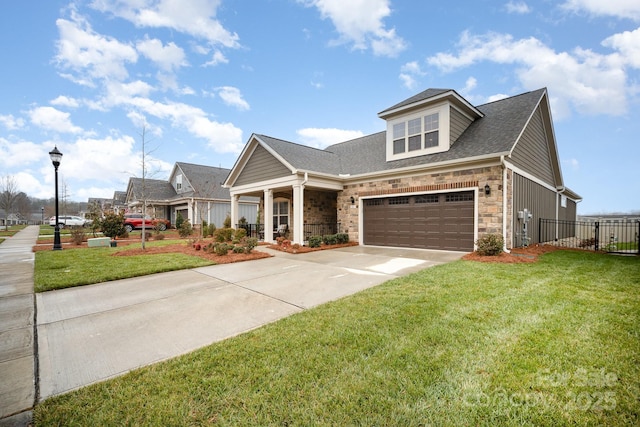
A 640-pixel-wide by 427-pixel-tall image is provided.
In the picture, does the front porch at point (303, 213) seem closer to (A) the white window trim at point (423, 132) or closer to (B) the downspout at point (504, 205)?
(A) the white window trim at point (423, 132)

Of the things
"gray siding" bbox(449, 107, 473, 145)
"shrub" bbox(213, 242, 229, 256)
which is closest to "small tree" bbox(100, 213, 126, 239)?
"shrub" bbox(213, 242, 229, 256)

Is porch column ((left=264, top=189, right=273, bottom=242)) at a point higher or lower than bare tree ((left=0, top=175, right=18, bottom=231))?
lower

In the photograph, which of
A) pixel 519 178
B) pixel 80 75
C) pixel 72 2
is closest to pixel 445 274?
pixel 519 178

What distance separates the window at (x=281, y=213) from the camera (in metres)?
15.9

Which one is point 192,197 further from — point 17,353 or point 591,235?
point 591,235

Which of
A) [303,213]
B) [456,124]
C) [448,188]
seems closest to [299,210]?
[303,213]

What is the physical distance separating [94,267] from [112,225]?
9586mm

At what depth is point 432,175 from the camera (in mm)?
10539

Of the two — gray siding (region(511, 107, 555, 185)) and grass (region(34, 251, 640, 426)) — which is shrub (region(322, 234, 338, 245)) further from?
grass (region(34, 251, 640, 426))

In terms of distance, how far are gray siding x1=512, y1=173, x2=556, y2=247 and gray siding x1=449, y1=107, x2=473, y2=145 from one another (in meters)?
2.70

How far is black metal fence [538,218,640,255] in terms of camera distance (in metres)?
11.4

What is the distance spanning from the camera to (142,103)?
14.8m

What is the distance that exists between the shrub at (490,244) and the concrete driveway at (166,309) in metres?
2.21

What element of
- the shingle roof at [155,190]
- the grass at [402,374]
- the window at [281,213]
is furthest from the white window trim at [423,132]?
the shingle roof at [155,190]
